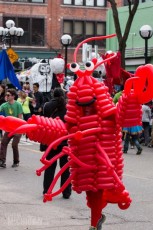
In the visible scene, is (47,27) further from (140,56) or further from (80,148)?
(80,148)

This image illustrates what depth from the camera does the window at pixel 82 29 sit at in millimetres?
53938

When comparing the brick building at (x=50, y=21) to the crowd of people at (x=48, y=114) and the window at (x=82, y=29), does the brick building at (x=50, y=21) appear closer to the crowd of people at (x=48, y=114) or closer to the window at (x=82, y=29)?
the window at (x=82, y=29)

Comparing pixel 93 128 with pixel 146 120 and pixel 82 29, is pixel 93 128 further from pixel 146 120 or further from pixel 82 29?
pixel 82 29

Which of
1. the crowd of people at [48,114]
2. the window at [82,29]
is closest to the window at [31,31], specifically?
the window at [82,29]

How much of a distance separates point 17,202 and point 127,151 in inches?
365

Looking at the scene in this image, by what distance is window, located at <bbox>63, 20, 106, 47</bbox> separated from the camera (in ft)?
177

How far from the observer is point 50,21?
177ft

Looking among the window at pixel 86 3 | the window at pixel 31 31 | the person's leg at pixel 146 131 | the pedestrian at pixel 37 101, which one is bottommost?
the person's leg at pixel 146 131

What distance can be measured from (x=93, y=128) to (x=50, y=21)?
48.0 m

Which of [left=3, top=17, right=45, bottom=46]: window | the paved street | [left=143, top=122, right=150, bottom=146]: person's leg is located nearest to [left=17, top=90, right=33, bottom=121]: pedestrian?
[left=143, top=122, right=150, bottom=146]: person's leg

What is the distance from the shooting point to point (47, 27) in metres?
53.9

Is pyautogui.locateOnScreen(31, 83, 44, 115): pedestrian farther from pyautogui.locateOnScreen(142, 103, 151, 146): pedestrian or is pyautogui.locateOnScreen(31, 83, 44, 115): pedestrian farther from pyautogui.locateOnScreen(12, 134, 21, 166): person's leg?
pyautogui.locateOnScreen(12, 134, 21, 166): person's leg

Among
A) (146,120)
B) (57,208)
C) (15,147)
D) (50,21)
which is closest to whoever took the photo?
(57,208)

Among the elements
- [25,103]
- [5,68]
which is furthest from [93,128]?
[25,103]
